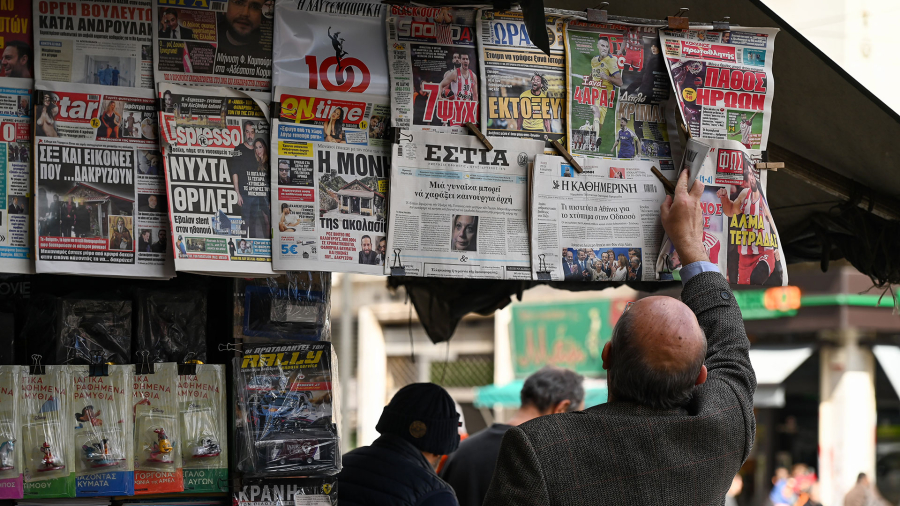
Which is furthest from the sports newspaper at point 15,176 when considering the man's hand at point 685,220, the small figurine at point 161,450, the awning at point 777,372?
the awning at point 777,372

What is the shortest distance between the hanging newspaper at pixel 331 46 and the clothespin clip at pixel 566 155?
55cm

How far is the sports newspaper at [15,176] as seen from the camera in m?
2.13

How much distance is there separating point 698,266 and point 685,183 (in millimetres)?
357

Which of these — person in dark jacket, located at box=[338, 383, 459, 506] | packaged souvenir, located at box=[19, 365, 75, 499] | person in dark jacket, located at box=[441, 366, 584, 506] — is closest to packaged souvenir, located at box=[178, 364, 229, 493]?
packaged souvenir, located at box=[19, 365, 75, 499]

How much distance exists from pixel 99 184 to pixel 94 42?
1.31 feet

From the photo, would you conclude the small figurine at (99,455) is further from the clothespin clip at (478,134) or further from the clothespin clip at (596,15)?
the clothespin clip at (596,15)

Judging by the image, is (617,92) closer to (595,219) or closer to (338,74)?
(595,219)

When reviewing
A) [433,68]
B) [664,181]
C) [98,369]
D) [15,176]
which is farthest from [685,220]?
[15,176]

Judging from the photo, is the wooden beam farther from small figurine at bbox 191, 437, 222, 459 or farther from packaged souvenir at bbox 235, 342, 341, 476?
small figurine at bbox 191, 437, 222, 459

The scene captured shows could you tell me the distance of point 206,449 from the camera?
2268 mm

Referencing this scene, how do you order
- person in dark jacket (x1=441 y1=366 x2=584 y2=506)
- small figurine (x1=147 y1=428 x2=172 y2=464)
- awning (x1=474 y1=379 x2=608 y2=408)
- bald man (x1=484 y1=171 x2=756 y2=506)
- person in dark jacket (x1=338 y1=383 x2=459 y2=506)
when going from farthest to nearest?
awning (x1=474 y1=379 x2=608 y2=408) < person in dark jacket (x1=441 y1=366 x2=584 y2=506) < person in dark jacket (x1=338 y1=383 x2=459 y2=506) < small figurine (x1=147 y1=428 x2=172 y2=464) < bald man (x1=484 y1=171 x2=756 y2=506)

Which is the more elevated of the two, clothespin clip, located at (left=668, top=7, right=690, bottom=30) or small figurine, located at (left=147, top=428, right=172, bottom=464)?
clothespin clip, located at (left=668, top=7, right=690, bottom=30)

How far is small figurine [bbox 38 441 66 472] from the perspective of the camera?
2152mm

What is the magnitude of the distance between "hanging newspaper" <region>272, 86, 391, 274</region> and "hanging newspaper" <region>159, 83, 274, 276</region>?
48 millimetres
